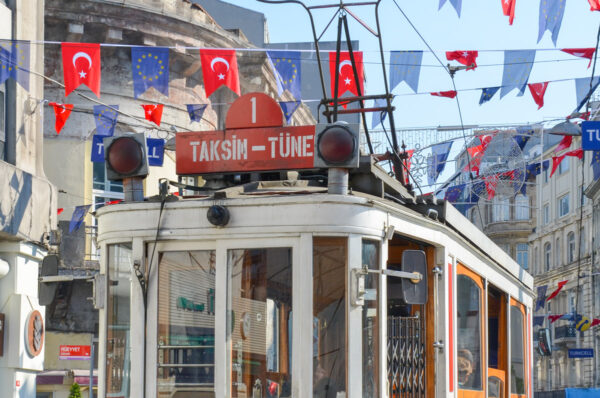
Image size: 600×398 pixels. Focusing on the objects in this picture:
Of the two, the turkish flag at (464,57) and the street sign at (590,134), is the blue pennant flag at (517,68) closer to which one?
the turkish flag at (464,57)

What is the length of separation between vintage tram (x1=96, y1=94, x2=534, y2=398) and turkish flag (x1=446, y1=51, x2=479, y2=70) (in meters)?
7.86

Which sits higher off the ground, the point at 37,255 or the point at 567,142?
the point at 567,142

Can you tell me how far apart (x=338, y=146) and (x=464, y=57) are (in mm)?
8615

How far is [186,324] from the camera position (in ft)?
19.4

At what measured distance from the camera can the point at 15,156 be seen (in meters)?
14.8

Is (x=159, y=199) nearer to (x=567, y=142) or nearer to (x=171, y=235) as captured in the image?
(x=171, y=235)

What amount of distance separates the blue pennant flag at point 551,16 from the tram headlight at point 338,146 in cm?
702

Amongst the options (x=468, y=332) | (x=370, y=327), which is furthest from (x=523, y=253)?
(x=370, y=327)

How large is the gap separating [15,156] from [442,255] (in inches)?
376

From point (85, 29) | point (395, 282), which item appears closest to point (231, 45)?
point (85, 29)

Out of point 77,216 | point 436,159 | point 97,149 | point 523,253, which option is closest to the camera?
point 97,149

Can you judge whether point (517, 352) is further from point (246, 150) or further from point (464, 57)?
point (464, 57)

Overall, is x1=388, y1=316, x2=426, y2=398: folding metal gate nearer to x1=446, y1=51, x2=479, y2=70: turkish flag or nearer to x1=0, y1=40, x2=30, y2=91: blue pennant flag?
x1=0, y1=40, x2=30, y2=91: blue pennant flag

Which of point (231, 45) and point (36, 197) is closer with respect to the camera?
point (36, 197)
